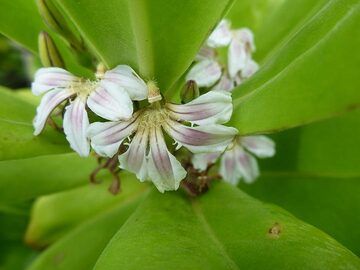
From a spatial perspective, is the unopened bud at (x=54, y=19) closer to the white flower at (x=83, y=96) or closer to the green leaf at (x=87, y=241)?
the white flower at (x=83, y=96)

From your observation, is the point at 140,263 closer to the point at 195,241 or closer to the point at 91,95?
the point at 195,241

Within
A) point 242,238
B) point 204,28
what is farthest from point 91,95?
point 242,238

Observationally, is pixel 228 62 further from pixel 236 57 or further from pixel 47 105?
pixel 47 105

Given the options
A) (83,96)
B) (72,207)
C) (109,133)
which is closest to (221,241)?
(109,133)

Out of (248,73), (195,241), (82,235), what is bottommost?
(82,235)

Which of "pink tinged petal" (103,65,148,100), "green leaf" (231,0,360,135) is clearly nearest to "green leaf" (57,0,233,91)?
"pink tinged petal" (103,65,148,100)

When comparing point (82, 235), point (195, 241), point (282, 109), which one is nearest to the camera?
point (282, 109)
